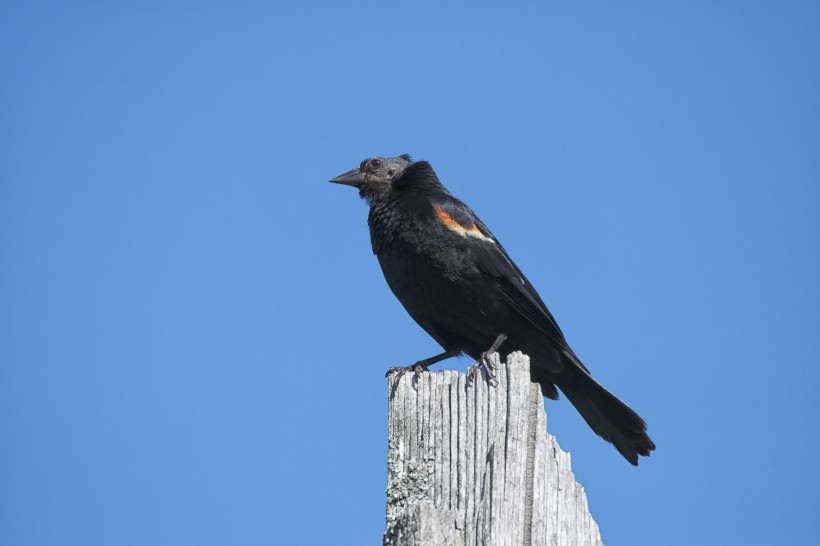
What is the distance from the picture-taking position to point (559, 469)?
9.50ft

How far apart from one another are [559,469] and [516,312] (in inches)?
97.6

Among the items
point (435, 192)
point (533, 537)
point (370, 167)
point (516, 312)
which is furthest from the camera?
point (370, 167)

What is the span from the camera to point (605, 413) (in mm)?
4949

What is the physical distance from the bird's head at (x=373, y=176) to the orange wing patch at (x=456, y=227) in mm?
1001

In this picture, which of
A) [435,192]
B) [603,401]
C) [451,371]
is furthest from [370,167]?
[451,371]

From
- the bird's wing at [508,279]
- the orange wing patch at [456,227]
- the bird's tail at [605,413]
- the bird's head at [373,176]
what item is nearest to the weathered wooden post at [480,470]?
the bird's tail at [605,413]

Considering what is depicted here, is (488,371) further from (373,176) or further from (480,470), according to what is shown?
(373,176)

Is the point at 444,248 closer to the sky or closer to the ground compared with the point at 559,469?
closer to the sky

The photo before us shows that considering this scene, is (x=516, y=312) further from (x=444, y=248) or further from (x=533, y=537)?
(x=533, y=537)

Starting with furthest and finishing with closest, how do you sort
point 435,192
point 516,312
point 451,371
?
point 435,192 → point 516,312 → point 451,371

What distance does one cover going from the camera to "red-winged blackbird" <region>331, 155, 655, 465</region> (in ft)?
17.2

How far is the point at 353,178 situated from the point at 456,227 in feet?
4.60

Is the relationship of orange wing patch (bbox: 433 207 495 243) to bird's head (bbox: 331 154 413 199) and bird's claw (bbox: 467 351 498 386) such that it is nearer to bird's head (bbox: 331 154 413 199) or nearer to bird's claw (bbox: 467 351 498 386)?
bird's head (bbox: 331 154 413 199)

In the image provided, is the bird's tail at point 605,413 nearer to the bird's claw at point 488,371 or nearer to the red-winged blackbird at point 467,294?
the red-winged blackbird at point 467,294
